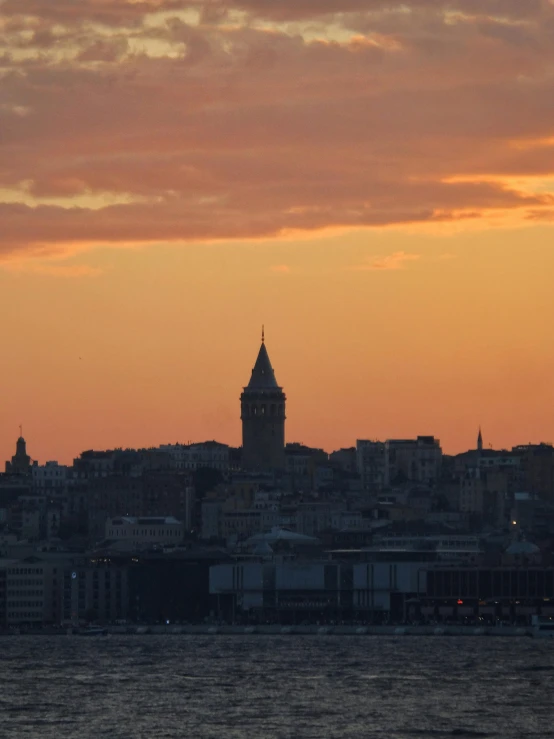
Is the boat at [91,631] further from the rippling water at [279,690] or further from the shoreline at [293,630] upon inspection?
the rippling water at [279,690]

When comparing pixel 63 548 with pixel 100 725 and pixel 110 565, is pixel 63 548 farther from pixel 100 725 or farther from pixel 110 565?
pixel 100 725

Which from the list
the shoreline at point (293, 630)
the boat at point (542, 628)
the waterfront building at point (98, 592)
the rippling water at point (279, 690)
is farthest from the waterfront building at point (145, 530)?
the rippling water at point (279, 690)

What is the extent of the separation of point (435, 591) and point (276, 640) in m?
16.9

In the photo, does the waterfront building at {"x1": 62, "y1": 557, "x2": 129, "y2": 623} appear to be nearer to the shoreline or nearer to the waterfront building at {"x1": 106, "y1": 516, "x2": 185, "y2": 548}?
the shoreline

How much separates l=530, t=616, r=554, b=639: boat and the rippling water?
186 inches

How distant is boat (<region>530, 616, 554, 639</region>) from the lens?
144500 mm

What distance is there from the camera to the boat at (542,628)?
144 metres

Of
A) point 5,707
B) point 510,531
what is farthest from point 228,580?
point 5,707

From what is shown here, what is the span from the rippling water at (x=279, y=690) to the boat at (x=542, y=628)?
4727 mm

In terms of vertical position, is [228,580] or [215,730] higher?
[228,580]

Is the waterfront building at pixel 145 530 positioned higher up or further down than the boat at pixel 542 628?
higher up

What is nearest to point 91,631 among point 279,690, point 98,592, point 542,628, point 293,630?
point 293,630

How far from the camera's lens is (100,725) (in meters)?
86.5

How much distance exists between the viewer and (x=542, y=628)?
146m
